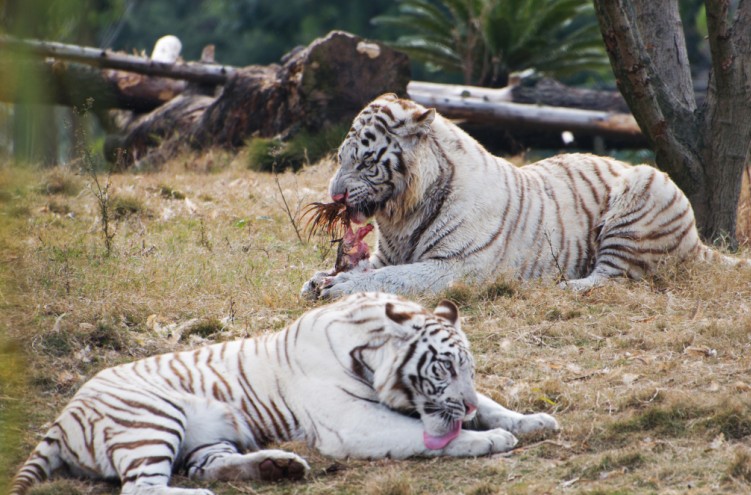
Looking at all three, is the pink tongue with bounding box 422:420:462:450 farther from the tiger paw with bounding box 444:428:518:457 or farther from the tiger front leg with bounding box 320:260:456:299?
the tiger front leg with bounding box 320:260:456:299

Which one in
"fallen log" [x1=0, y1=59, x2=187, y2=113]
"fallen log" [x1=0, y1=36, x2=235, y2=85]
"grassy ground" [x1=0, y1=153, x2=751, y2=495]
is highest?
"fallen log" [x1=0, y1=36, x2=235, y2=85]

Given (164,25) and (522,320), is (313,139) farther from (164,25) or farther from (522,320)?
(164,25)

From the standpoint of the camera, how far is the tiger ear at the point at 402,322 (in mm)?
3850

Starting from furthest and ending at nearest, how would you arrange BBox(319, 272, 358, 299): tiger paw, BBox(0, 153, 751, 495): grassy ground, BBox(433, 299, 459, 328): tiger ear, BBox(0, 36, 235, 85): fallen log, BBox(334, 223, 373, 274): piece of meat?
BBox(0, 36, 235, 85): fallen log
BBox(334, 223, 373, 274): piece of meat
BBox(319, 272, 358, 299): tiger paw
BBox(433, 299, 459, 328): tiger ear
BBox(0, 153, 751, 495): grassy ground

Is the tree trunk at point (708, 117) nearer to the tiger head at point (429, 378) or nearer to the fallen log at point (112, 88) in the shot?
the tiger head at point (429, 378)

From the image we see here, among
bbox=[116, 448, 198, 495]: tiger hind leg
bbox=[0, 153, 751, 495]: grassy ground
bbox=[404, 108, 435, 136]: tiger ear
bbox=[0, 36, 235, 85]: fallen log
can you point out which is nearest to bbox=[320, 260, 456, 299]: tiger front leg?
bbox=[0, 153, 751, 495]: grassy ground

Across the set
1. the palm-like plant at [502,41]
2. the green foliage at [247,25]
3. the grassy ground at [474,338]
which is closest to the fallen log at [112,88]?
the palm-like plant at [502,41]

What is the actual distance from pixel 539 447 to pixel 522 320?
66.6 inches

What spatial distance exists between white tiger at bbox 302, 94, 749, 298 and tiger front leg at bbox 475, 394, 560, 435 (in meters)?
1.94

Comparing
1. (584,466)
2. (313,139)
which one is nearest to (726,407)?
(584,466)

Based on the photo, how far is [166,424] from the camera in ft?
11.6

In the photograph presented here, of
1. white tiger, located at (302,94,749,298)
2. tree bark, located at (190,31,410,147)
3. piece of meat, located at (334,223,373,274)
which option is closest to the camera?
white tiger, located at (302,94,749,298)

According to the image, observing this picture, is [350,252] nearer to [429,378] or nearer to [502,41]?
[429,378]

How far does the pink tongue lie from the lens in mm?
3656
